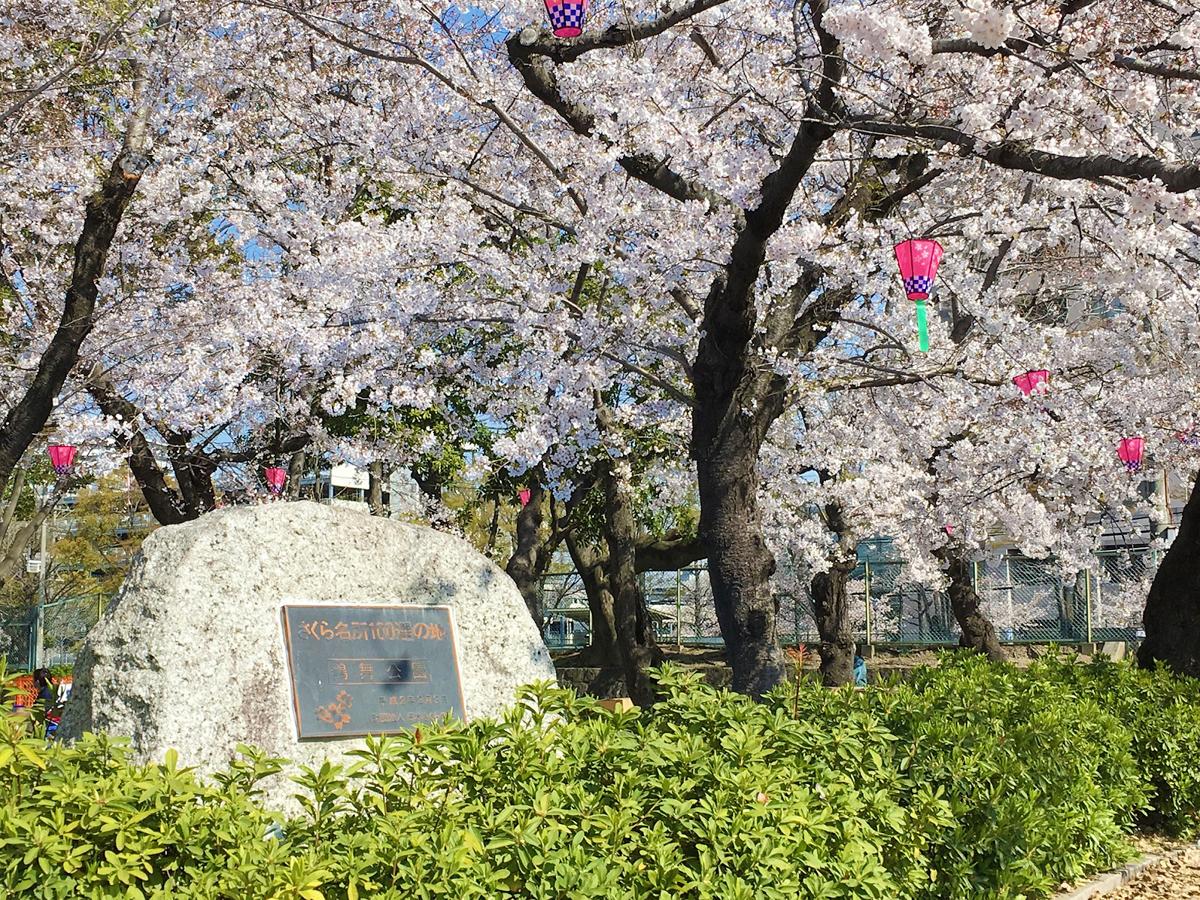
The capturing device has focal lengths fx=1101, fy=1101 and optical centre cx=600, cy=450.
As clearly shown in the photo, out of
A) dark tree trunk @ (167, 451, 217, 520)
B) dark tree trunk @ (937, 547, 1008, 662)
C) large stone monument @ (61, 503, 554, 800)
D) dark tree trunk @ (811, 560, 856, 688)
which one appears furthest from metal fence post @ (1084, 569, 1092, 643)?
dark tree trunk @ (167, 451, 217, 520)

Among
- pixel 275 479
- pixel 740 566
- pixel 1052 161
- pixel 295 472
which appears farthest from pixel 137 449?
pixel 1052 161

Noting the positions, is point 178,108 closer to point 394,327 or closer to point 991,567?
point 394,327

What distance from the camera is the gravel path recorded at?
20.6 feet

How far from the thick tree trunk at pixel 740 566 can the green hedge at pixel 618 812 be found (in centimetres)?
181

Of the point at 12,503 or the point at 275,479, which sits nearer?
the point at 275,479

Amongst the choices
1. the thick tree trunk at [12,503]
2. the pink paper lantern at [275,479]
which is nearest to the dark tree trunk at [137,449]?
the pink paper lantern at [275,479]

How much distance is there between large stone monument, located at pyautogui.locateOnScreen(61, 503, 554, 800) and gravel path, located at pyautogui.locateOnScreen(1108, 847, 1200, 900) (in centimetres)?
374

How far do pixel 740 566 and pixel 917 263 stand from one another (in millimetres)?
2584

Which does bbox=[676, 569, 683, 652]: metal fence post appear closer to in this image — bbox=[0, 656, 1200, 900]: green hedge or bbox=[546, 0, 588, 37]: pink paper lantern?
bbox=[0, 656, 1200, 900]: green hedge

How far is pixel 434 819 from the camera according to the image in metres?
3.74

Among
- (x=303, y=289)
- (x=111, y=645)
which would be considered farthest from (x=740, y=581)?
(x=303, y=289)

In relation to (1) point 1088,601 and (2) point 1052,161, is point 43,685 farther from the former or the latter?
(1) point 1088,601

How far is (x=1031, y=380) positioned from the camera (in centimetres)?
1134

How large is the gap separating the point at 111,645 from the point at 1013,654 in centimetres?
1623
